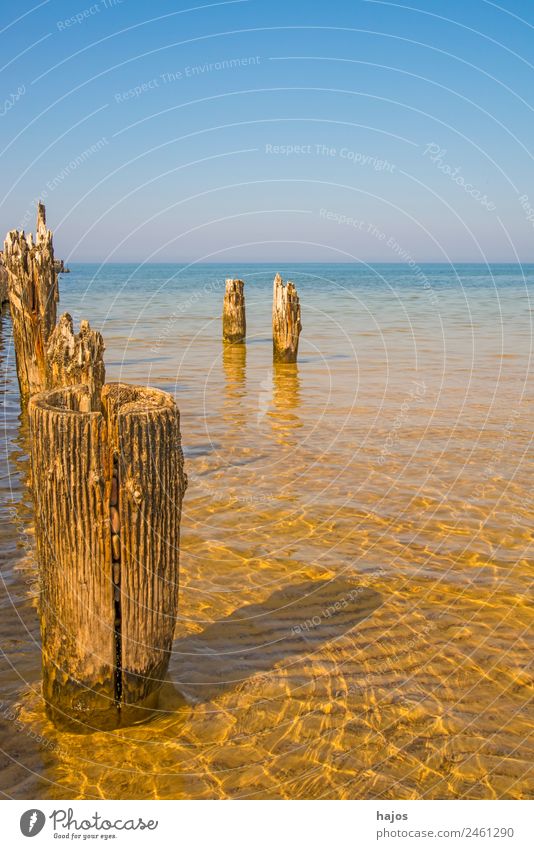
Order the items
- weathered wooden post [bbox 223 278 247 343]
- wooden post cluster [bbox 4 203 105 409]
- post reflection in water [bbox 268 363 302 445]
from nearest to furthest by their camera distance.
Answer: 1. wooden post cluster [bbox 4 203 105 409]
2. post reflection in water [bbox 268 363 302 445]
3. weathered wooden post [bbox 223 278 247 343]

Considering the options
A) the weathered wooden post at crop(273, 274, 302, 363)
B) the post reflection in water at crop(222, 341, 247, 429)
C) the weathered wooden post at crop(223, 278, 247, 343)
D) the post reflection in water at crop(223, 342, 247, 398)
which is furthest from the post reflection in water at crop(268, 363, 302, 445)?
the weathered wooden post at crop(223, 278, 247, 343)

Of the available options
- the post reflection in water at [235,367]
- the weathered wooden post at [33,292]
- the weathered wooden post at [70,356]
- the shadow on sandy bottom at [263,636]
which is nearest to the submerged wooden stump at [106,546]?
the shadow on sandy bottom at [263,636]

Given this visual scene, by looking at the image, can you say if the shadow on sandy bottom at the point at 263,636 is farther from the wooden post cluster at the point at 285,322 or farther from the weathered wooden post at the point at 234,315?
the weathered wooden post at the point at 234,315

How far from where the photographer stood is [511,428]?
474 inches

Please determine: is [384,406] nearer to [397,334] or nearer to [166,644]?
[166,644]

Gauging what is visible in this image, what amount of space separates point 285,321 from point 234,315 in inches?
180

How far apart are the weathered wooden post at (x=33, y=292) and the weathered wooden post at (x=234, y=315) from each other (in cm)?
1049

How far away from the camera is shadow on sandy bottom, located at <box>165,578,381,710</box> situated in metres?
4.97

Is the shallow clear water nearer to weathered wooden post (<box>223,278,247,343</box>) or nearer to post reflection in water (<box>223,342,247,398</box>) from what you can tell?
post reflection in water (<box>223,342,247,398</box>)

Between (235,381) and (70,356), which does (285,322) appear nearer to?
(235,381)

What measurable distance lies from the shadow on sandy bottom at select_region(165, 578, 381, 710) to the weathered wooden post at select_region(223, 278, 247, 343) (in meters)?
16.6

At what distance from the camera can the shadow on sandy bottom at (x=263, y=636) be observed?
4.97 metres

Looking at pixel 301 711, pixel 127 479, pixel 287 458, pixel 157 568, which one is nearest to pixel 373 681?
pixel 301 711
